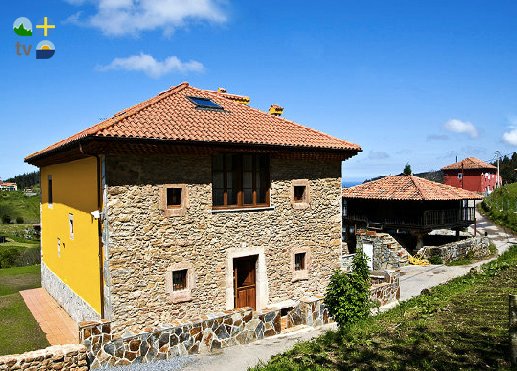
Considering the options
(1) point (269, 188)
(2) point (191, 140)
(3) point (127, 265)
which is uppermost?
(2) point (191, 140)

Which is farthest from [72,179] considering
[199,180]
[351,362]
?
[351,362]

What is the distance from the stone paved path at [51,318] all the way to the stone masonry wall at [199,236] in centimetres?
254

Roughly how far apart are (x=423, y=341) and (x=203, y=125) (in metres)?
8.82

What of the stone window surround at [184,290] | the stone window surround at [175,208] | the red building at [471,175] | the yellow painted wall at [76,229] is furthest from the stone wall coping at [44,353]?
the red building at [471,175]

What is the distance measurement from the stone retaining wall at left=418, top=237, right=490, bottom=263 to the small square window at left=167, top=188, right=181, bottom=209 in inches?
656

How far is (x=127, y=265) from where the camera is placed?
11977 mm

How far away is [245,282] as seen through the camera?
14672mm

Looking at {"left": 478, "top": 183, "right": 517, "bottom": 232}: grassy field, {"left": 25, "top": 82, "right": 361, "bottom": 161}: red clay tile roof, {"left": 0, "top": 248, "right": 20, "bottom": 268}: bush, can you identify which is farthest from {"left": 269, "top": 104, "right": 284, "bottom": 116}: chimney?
{"left": 478, "top": 183, "right": 517, "bottom": 232}: grassy field

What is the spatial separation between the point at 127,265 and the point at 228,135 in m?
4.96

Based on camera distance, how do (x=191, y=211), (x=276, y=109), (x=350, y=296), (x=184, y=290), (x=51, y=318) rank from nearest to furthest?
(x=350, y=296) → (x=184, y=290) → (x=191, y=211) → (x=51, y=318) → (x=276, y=109)

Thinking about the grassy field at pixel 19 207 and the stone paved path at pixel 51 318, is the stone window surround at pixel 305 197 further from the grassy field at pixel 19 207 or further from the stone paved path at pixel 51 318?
Result: the grassy field at pixel 19 207

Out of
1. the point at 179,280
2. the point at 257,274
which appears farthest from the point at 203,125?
the point at 257,274

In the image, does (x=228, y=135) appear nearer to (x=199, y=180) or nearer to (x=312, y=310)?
(x=199, y=180)

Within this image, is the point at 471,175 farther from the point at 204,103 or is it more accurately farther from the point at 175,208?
the point at 175,208
